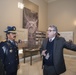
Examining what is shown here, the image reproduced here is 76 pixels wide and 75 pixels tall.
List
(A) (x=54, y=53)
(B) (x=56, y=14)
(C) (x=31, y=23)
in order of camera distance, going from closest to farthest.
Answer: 1. (A) (x=54, y=53)
2. (C) (x=31, y=23)
3. (B) (x=56, y=14)

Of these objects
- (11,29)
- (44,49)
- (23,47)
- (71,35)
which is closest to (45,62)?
(44,49)

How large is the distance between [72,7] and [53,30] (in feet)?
20.7

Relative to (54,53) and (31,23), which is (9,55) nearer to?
(54,53)

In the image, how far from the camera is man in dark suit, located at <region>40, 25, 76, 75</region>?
6.09 ft

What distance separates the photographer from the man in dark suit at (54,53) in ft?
6.09

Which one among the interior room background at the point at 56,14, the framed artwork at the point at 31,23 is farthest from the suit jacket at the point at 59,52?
the framed artwork at the point at 31,23

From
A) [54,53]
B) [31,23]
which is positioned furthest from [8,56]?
[31,23]

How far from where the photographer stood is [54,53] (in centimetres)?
188

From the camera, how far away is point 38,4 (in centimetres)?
741

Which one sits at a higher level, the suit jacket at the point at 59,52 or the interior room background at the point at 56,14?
the interior room background at the point at 56,14

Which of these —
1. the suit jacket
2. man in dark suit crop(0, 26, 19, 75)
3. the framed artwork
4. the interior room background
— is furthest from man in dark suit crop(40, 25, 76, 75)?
the framed artwork

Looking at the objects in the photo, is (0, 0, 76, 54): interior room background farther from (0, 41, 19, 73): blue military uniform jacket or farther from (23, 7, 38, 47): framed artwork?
(0, 41, 19, 73): blue military uniform jacket

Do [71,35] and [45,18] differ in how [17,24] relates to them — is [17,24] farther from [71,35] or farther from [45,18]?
[71,35]

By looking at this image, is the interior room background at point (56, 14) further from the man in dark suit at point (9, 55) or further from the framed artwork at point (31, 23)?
the man in dark suit at point (9, 55)
